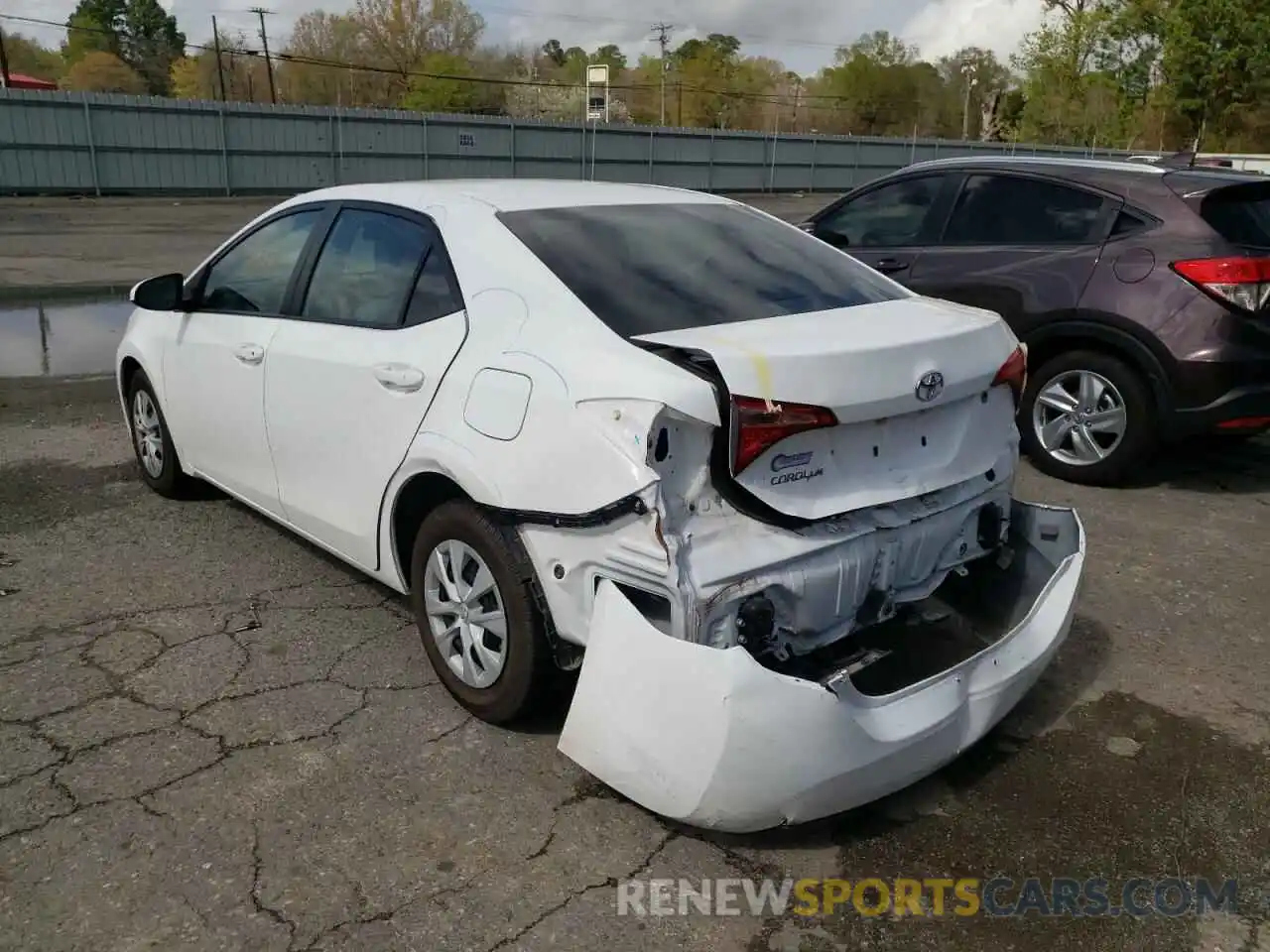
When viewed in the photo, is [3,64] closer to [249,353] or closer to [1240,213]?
[249,353]

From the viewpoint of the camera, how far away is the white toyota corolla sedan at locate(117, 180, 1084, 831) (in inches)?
103

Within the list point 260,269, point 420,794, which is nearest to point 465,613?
point 420,794

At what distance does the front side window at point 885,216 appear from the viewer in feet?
22.3

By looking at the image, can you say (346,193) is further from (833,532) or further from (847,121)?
(847,121)

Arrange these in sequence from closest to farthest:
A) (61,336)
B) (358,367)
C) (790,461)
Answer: (790,461) → (358,367) → (61,336)

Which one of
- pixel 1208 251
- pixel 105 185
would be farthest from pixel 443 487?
pixel 105 185

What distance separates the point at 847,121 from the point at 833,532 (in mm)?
92344

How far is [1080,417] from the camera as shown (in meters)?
5.98

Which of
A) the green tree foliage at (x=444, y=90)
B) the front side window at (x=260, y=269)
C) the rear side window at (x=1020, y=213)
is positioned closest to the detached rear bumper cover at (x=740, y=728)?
the front side window at (x=260, y=269)

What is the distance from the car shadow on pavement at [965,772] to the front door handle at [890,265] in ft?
10.7

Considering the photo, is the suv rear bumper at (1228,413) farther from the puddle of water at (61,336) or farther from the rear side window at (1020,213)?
the puddle of water at (61,336)

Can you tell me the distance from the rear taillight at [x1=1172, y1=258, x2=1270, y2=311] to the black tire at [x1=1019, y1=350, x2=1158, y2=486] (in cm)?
58

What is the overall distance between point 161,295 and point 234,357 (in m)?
0.63

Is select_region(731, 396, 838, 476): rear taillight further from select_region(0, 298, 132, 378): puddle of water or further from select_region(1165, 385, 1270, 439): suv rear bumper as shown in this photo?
select_region(0, 298, 132, 378): puddle of water
